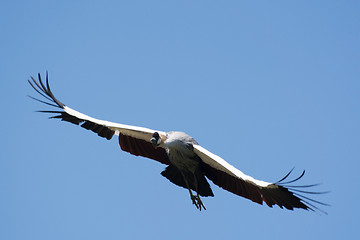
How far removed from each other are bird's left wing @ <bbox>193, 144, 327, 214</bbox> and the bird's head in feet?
2.30

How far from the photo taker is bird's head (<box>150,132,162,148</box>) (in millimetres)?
11328

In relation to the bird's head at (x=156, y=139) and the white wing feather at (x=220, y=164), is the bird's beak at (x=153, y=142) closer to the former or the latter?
the bird's head at (x=156, y=139)

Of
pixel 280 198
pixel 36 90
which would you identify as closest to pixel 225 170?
pixel 280 198

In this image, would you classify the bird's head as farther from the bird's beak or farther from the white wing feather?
the white wing feather

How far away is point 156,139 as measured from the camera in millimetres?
11391

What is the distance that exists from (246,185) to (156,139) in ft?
6.16

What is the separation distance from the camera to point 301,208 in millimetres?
10250

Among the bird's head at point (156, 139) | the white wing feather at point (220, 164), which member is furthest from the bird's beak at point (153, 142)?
the white wing feather at point (220, 164)

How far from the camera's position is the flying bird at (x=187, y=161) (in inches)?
410

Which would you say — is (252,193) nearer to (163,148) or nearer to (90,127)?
(163,148)

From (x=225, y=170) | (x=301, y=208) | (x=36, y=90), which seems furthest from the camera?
(x=36, y=90)

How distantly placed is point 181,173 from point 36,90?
3.18m

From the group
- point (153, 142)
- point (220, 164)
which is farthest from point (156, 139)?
point (220, 164)

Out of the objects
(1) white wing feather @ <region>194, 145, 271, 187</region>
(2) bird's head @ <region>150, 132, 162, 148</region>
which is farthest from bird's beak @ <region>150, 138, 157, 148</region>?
(1) white wing feather @ <region>194, 145, 271, 187</region>
